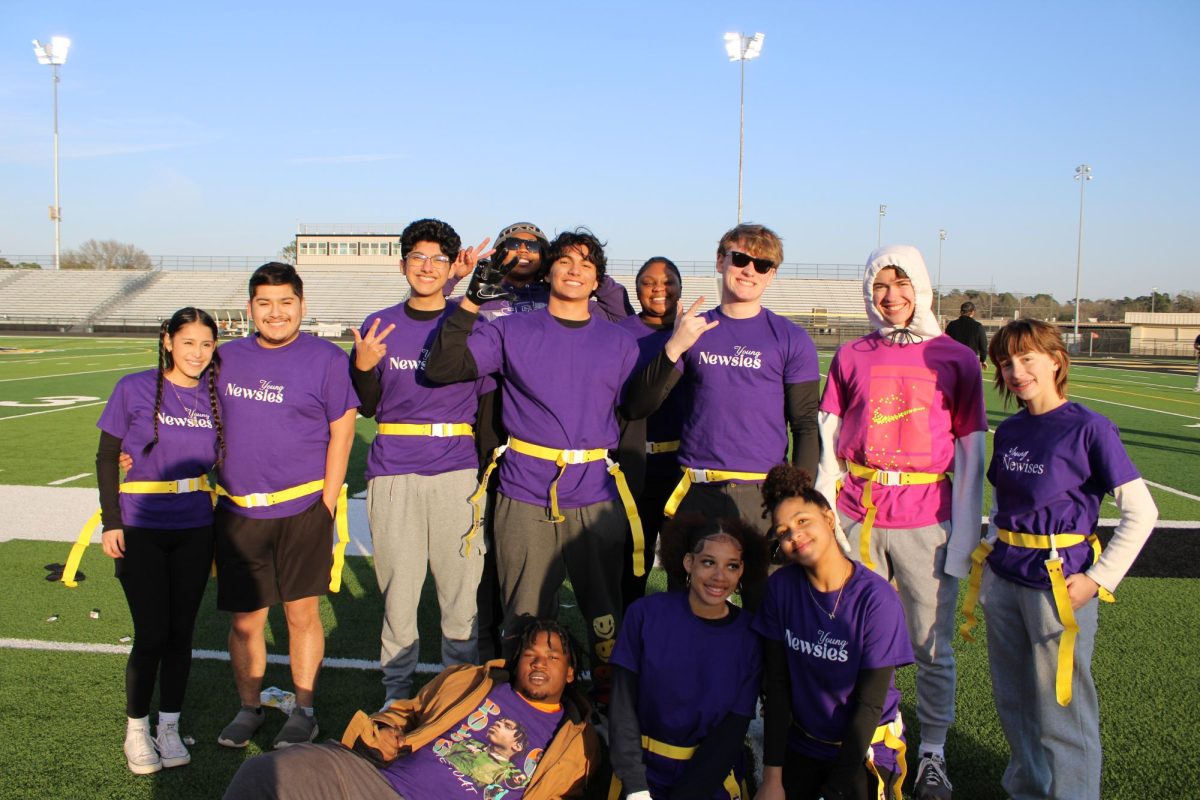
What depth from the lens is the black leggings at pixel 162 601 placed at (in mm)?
3355

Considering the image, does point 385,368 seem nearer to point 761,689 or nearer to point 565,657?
point 565,657

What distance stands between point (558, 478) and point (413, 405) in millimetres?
794

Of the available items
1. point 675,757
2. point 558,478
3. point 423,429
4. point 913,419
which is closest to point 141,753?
point 423,429

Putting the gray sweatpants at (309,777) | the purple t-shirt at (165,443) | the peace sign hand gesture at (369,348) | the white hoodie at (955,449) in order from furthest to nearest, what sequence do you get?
the peace sign hand gesture at (369,348) → the purple t-shirt at (165,443) → the white hoodie at (955,449) → the gray sweatpants at (309,777)

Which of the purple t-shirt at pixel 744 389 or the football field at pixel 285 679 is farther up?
the purple t-shirt at pixel 744 389

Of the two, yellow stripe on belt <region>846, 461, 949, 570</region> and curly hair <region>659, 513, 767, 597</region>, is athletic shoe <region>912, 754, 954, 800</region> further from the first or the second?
curly hair <region>659, 513, 767, 597</region>

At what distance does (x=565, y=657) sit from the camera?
307 cm

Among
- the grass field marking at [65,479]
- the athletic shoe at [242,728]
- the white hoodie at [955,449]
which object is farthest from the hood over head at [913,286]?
the grass field marking at [65,479]

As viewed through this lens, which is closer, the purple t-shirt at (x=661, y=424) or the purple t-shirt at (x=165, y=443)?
the purple t-shirt at (x=165, y=443)

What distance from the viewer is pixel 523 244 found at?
4.18 metres

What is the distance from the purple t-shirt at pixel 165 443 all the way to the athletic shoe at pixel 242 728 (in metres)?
0.83

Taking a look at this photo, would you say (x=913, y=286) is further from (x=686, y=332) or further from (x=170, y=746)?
(x=170, y=746)

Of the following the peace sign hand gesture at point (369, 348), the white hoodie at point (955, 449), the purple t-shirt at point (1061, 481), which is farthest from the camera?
the peace sign hand gesture at point (369, 348)

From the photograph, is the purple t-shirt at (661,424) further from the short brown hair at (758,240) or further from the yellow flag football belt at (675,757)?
the yellow flag football belt at (675,757)
